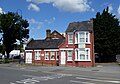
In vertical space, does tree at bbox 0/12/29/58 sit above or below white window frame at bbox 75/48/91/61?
above

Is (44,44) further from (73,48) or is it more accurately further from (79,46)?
(79,46)

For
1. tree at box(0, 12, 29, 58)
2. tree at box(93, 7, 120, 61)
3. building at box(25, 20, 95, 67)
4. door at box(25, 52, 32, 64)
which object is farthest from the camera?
tree at box(0, 12, 29, 58)

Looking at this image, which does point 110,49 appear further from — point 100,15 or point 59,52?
point 59,52

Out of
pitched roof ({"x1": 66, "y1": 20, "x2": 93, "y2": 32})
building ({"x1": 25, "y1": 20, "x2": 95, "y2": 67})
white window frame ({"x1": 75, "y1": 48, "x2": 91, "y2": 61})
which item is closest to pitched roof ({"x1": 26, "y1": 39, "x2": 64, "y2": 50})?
building ({"x1": 25, "y1": 20, "x2": 95, "y2": 67})

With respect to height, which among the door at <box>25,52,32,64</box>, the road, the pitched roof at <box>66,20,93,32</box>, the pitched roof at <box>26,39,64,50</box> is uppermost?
the pitched roof at <box>66,20,93,32</box>

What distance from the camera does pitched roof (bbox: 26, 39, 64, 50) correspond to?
52812 mm

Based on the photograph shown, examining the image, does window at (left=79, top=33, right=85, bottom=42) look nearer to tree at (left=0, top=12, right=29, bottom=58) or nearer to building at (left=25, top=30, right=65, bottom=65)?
building at (left=25, top=30, right=65, bottom=65)

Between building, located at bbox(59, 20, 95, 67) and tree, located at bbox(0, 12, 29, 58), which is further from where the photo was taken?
tree, located at bbox(0, 12, 29, 58)

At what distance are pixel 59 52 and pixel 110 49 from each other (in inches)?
646

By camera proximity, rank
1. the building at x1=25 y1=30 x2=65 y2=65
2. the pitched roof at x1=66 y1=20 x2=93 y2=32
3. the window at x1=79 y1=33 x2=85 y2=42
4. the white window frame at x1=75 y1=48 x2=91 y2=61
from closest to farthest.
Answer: the white window frame at x1=75 y1=48 x2=91 y2=61 < the window at x1=79 y1=33 x2=85 y2=42 < the pitched roof at x1=66 y1=20 x2=93 y2=32 < the building at x1=25 y1=30 x2=65 y2=65

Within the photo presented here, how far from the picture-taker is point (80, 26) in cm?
4762

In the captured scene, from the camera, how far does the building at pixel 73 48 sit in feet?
152

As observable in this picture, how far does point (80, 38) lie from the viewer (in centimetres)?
4697

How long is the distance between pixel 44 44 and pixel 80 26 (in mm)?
10190
